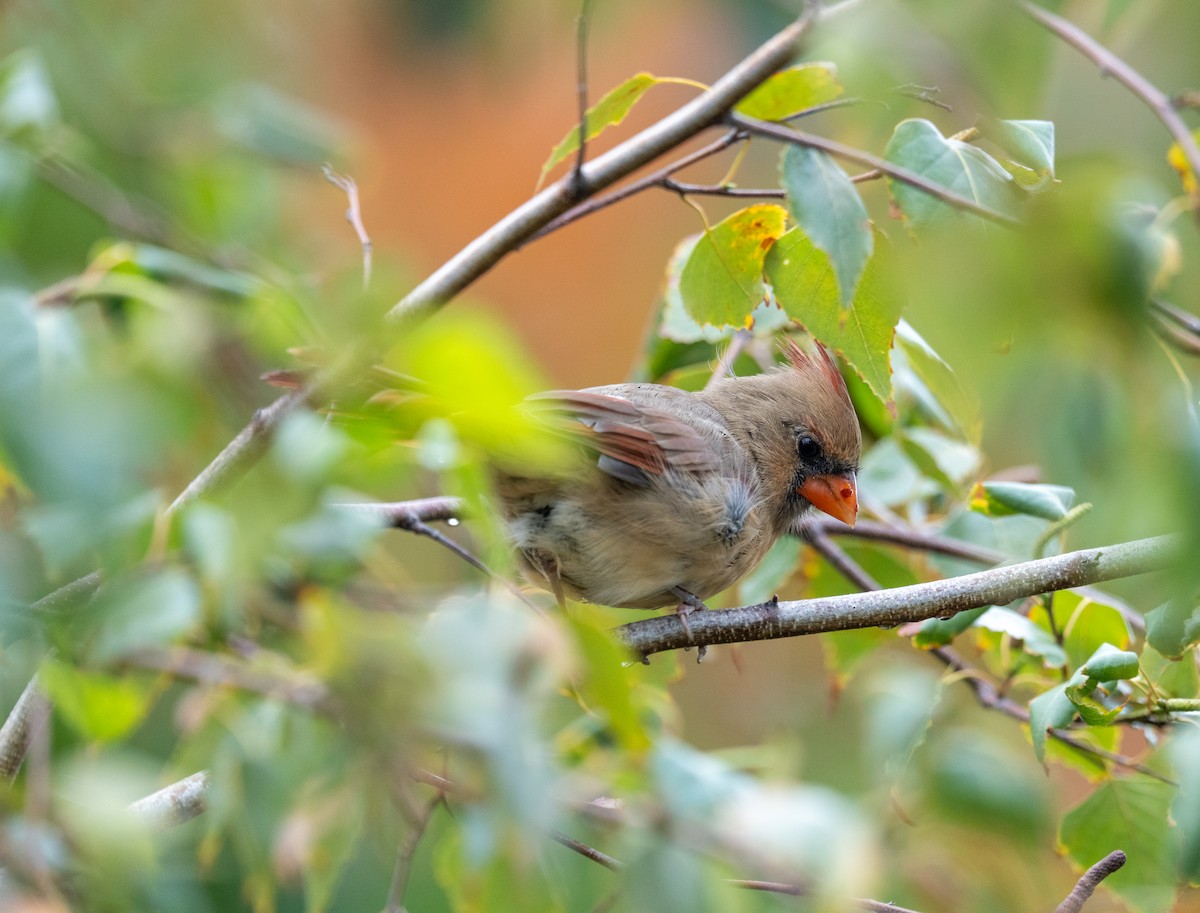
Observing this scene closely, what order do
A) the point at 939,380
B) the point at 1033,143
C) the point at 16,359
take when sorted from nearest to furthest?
1. the point at 16,359
2. the point at 1033,143
3. the point at 939,380

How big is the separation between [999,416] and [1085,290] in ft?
0.52

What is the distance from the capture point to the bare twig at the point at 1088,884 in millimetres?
1693

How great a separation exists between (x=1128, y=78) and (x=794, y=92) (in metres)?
0.58

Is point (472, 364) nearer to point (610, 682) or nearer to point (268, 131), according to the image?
point (610, 682)

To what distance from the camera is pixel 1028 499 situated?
217 centimetres

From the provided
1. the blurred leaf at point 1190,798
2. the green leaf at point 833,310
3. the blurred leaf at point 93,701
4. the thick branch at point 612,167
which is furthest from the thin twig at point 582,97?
the blurred leaf at point 1190,798

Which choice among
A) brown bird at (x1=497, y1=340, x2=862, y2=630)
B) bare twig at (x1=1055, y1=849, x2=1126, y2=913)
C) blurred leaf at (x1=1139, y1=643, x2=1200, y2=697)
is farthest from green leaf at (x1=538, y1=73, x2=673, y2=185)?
bare twig at (x1=1055, y1=849, x2=1126, y2=913)

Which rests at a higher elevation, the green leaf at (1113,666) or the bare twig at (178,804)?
the green leaf at (1113,666)

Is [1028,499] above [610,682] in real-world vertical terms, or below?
below

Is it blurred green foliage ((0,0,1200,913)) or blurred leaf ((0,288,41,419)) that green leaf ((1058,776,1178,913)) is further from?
blurred leaf ((0,288,41,419))

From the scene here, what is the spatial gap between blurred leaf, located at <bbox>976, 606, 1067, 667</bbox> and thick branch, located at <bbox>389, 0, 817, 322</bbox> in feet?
3.11

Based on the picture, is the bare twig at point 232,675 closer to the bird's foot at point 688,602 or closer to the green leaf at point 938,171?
the green leaf at point 938,171

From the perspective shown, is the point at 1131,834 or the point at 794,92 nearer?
the point at 794,92

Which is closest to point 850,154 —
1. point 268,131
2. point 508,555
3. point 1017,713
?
point 508,555
